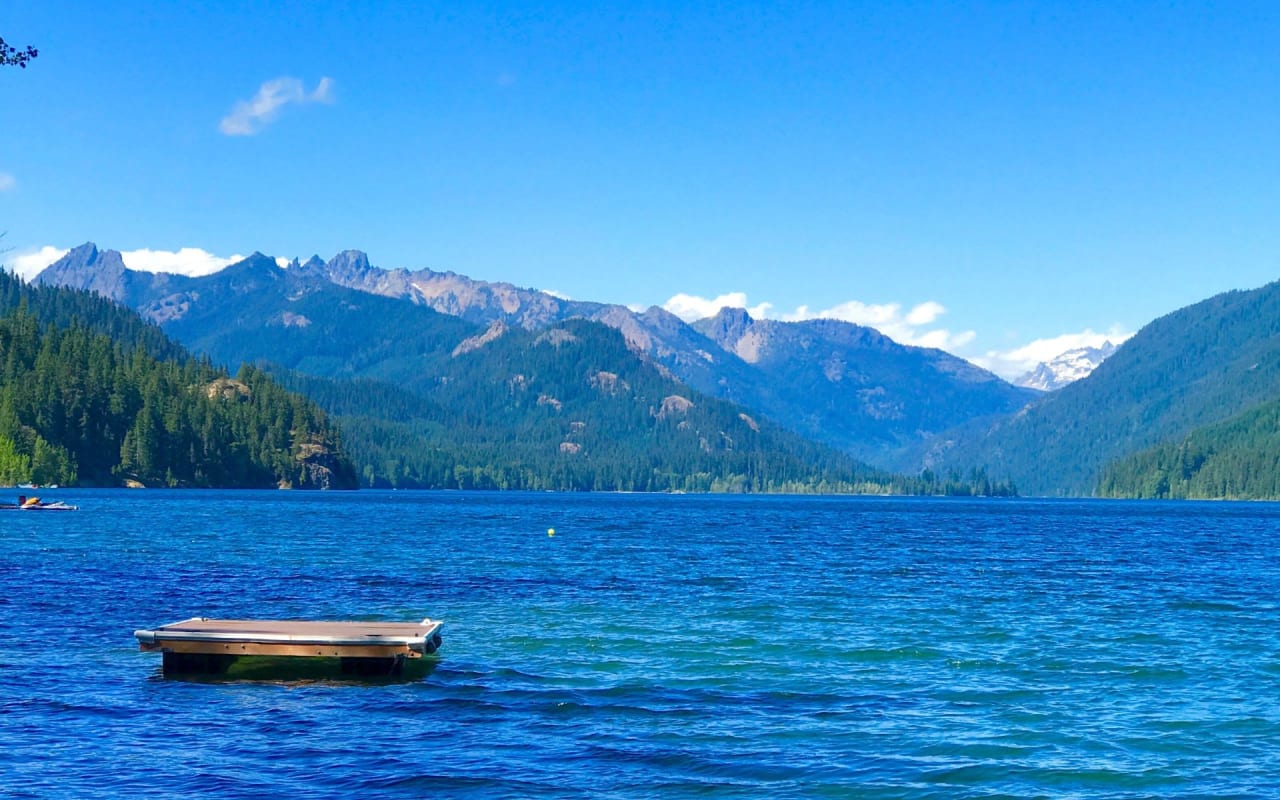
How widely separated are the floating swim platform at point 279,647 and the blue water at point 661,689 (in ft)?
3.38

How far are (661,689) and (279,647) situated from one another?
43.5ft

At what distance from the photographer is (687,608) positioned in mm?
69812

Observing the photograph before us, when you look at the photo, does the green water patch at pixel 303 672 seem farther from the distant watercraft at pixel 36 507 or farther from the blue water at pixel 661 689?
the distant watercraft at pixel 36 507

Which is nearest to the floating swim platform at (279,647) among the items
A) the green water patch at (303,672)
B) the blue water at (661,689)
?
the green water patch at (303,672)

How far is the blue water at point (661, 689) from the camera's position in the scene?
34.1 m

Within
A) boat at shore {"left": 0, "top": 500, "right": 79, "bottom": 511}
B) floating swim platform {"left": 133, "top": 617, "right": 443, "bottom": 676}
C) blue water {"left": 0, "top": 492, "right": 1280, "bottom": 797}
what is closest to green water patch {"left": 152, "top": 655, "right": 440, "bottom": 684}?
floating swim platform {"left": 133, "top": 617, "right": 443, "bottom": 676}

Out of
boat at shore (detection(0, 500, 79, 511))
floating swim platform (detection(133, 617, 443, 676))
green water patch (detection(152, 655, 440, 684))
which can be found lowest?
green water patch (detection(152, 655, 440, 684))

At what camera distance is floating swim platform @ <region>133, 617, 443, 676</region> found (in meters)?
46.6

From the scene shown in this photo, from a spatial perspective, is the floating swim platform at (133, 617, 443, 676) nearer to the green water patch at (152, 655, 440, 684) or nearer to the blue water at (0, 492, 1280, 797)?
the green water patch at (152, 655, 440, 684)

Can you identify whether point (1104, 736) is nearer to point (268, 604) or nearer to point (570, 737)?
point (570, 737)

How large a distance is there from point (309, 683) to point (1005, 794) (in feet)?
80.4

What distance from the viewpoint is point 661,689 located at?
45.5 m

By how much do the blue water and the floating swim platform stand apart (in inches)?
40.6

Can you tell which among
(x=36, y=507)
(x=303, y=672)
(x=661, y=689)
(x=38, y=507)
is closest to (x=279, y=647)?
(x=303, y=672)
